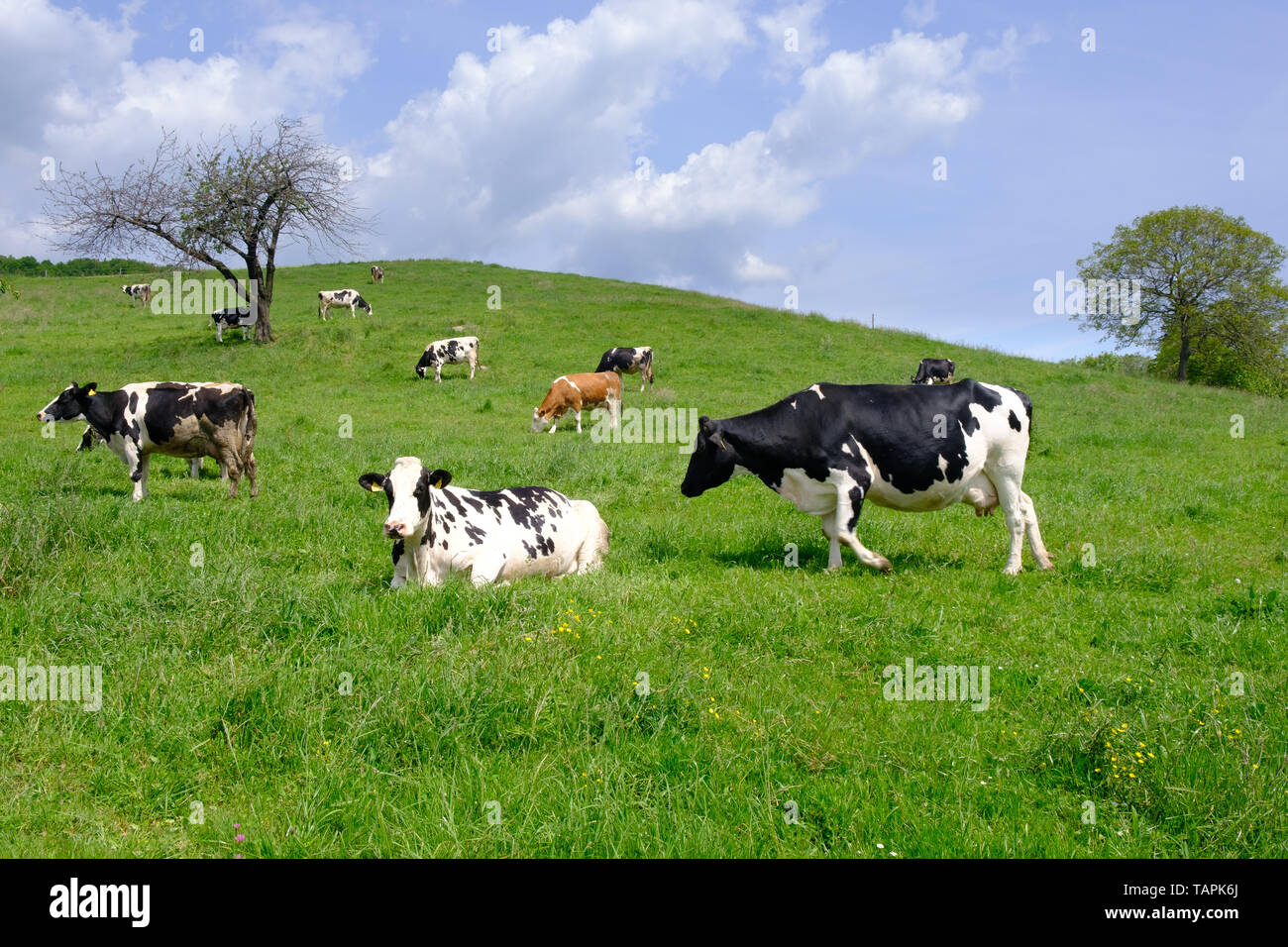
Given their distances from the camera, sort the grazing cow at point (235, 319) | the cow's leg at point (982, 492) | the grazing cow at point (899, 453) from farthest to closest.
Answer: the grazing cow at point (235, 319)
the cow's leg at point (982, 492)
the grazing cow at point (899, 453)

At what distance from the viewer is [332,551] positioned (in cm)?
841

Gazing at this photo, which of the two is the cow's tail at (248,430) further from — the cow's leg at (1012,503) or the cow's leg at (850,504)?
the cow's leg at (1012,503)

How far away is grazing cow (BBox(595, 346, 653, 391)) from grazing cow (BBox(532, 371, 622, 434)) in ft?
14.3

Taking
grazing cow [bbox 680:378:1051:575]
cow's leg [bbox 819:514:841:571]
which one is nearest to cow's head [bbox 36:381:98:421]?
grazing cow [bbox 680:378:1051:575]

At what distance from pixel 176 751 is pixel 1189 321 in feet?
178

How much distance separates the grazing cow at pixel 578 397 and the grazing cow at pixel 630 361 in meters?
4.36

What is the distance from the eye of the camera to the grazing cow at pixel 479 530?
705 cm

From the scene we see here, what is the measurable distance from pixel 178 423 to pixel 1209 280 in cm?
5119

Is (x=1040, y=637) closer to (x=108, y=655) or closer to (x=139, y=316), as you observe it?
(x=108, y=655)

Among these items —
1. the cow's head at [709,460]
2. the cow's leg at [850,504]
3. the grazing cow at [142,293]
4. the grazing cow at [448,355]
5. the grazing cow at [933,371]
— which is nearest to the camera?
the cow's leg at [850,504]

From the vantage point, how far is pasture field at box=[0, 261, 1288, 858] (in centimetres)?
378

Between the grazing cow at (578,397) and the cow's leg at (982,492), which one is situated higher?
the grazing cow at (578,397)

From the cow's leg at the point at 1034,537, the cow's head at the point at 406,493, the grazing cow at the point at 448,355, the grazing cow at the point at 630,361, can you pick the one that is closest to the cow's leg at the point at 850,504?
the cow's leg at the point at 1034,537
